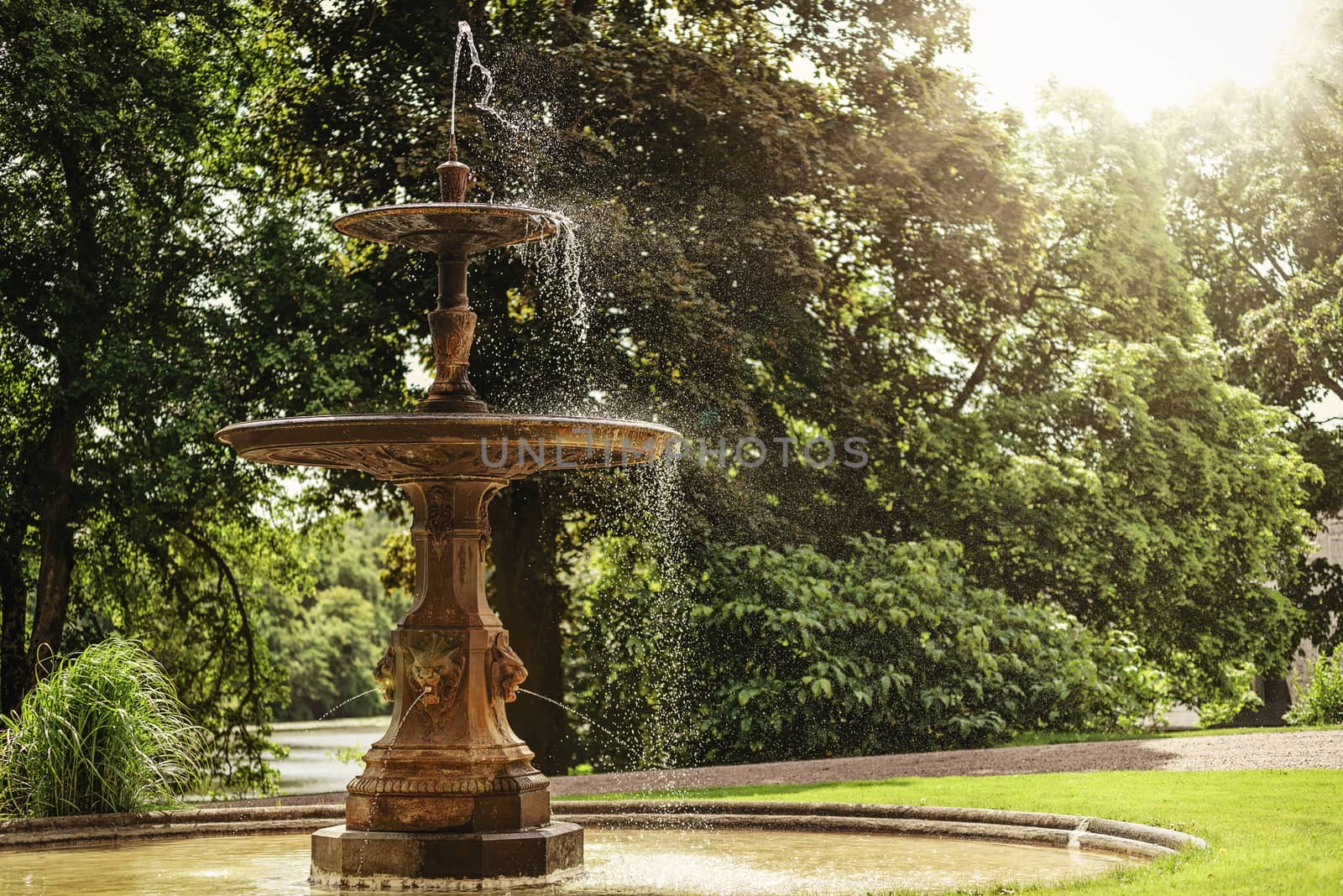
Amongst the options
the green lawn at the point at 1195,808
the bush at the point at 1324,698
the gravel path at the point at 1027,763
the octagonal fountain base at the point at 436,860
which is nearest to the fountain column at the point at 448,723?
the octagonal fountain base at the point at 436,860

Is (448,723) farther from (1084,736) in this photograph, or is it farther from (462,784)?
(1084,736)

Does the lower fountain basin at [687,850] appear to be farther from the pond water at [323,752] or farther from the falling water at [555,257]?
the pond water at [323,752]

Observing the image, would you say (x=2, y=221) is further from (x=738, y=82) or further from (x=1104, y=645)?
(x=1104, y=645)

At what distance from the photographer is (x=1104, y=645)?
18.5m

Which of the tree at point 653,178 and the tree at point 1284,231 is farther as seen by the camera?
the tree at point 1284,231

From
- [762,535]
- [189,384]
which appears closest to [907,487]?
[762,535]

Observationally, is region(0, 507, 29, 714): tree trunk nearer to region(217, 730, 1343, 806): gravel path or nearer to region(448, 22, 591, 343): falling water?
region(217, 730, 1343, 806): gravel path

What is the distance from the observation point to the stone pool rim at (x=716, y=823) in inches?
341

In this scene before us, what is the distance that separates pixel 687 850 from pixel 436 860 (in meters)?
1.86

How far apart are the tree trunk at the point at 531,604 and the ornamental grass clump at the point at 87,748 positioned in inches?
283

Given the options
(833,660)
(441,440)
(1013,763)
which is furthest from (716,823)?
(833,660)

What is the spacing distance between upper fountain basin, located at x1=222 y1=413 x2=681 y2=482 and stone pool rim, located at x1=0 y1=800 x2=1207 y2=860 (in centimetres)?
306

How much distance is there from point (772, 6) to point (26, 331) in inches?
391

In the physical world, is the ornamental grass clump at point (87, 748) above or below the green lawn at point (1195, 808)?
above
